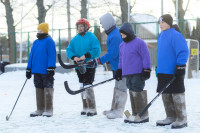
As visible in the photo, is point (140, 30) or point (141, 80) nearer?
point (141, 80)

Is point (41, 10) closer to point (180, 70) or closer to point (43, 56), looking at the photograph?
point (43, 56)

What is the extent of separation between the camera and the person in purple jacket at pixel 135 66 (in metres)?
4.99

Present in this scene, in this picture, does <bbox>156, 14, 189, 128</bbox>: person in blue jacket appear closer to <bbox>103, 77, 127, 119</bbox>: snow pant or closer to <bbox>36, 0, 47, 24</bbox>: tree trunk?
<bbox>103, 77, 127, 119</bbox>: snow pant

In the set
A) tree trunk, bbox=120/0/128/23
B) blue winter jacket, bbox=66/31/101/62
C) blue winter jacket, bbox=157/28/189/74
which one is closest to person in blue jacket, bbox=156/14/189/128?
blue winter jacket, bbox=157/28/189/74

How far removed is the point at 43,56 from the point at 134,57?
1.54m

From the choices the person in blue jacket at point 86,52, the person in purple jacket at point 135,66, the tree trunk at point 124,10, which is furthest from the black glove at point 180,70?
the tree trunk at point 124,10

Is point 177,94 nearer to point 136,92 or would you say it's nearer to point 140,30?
point 136,92

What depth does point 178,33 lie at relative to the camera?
15.6 ft

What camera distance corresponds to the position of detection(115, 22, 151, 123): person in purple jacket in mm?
4992

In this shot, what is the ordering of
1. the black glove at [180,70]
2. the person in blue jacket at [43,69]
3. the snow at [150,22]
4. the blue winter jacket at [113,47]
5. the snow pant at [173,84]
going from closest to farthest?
the black glove at [180,70]
the snow pant at [173,84]
the blue winter jacket at [113,47]
the person in blue jacket at [43,69]
the snow at [150,22]

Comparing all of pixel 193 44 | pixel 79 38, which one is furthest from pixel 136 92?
pixel 193 44

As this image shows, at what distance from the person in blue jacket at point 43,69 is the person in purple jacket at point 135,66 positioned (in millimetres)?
1219

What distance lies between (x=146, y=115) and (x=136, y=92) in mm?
354

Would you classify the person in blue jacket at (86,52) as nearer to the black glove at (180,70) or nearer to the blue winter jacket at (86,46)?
the blue winter jacket at (86,46)
